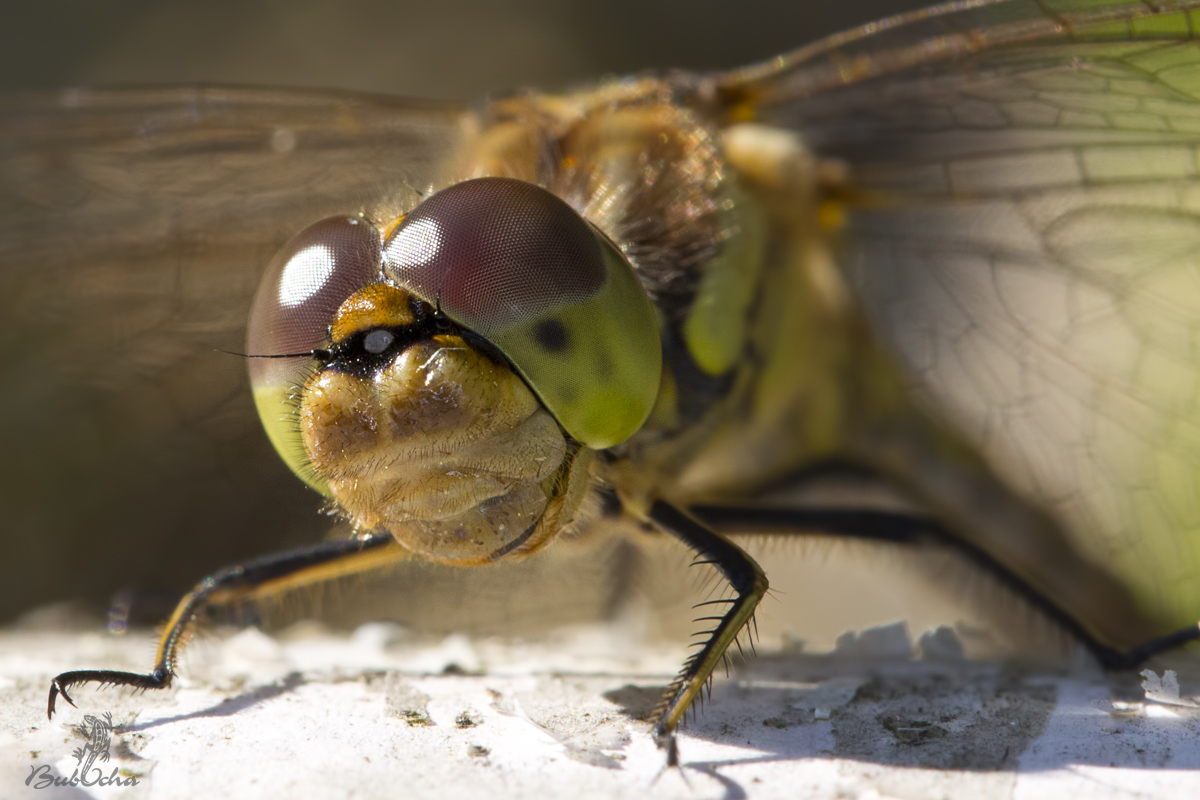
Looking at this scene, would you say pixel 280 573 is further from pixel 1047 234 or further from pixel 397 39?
pixel 397 39

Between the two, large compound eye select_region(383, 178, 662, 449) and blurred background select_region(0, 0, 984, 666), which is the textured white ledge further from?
blurred background select_region(0, 0, 984, 666)

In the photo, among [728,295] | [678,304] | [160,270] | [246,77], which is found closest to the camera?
[678,304]

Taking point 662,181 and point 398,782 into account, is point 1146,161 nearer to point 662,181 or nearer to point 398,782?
point 662,181

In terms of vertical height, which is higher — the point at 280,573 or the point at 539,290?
the point at 539,290

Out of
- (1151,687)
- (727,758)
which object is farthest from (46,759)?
(1151,687)
